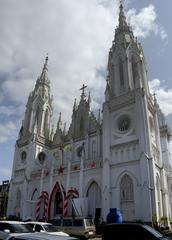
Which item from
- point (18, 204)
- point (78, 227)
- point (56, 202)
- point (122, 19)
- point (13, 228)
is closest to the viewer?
point (13, 228)

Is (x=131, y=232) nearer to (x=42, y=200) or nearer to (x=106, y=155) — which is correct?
(x=106, y=155)

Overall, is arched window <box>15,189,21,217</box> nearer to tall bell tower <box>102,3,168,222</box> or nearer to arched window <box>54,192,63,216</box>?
arched window <box>54,192,63,216</box>

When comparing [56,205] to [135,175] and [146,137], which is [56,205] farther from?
[146,137]

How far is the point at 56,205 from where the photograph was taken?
34.4 m

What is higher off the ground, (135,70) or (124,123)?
(135,70)

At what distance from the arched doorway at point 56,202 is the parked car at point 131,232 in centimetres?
2635

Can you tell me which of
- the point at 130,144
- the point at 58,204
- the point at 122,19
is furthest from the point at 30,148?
the point at 122,19

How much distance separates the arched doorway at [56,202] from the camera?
33.6 metres

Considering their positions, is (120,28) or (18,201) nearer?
(18,201)

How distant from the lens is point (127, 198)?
27172mm

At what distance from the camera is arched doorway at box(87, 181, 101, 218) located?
99.1 ft

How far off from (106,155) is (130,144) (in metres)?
3.61

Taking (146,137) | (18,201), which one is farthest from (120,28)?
(18,201)

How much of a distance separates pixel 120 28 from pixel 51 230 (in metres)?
41.0
